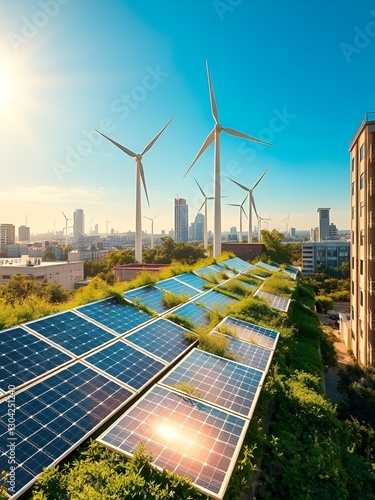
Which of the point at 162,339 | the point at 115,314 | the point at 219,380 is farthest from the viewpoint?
the point at 115,314

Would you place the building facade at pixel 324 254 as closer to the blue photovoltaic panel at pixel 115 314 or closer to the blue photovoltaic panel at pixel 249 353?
the blue photovoltaic panel at pixel 249 353

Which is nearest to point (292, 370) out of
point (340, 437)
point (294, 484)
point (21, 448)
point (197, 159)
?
point (340, 437)

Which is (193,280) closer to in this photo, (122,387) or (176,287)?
(176,287)

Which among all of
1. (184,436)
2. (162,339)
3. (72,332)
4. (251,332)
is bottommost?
(184,436)

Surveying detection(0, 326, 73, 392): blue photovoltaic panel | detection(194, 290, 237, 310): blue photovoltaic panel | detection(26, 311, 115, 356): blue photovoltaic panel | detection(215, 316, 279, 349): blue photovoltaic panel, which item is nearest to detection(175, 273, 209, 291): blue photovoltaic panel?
detection(194, 290, 237, 310): blue photovoltaic panel

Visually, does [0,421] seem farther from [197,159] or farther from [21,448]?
[197,159]

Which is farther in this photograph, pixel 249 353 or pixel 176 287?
pixel 176 287

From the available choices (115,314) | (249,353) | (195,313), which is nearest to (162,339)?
(115,314)

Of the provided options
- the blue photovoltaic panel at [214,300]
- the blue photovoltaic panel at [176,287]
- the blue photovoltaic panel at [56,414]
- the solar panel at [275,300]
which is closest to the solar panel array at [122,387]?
the blue photovoltaic panel at [56,414]

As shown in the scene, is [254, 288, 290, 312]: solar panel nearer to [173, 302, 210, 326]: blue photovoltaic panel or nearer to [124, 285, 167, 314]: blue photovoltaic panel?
[173, 302, 210, 326]: blue photovoltaic panel
